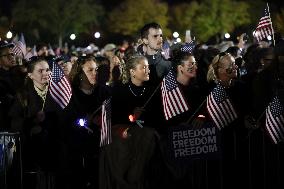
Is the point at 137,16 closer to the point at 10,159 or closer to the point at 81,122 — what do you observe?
the point at 81,122

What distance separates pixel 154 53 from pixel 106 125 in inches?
90.8

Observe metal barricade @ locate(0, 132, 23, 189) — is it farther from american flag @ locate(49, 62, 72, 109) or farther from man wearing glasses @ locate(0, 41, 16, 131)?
man wearing glasses @ locate(0, 41, 16, 131)

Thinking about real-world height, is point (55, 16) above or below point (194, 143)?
above

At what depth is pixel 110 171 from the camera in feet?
33.9

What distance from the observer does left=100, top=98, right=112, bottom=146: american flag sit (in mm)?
9938

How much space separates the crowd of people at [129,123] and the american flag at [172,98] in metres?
0.03

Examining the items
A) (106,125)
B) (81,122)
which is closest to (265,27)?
(81,122)

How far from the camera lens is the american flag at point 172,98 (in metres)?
10.2

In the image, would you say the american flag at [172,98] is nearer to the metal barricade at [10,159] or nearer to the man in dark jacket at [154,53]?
the man in dark jacket at [154,53]

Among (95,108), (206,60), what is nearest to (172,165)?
(95,108)

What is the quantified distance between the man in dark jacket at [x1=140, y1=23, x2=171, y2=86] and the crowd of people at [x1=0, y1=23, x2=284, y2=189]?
0.31 feet

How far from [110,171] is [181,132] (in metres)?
1.17

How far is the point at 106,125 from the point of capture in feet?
32.7

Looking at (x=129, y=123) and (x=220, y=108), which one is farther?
(x=220, y=108)
